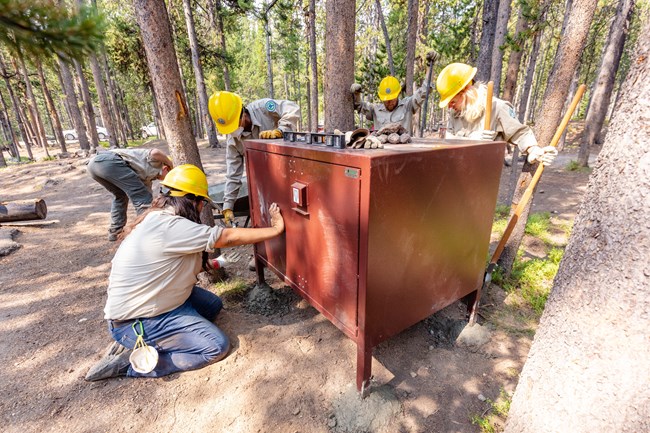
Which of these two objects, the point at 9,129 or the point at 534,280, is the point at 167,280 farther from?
the point at 9,129

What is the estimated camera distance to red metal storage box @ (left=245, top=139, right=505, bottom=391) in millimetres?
1658

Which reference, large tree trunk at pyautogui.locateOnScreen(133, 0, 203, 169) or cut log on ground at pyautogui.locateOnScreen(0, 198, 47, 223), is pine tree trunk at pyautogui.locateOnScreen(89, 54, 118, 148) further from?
large tree trunk at pyautogui.locateOnScreen(133, 0, 203, 169)

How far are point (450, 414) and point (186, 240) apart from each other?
7.47 ft

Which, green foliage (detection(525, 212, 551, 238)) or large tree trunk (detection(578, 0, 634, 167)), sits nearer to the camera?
green foliage (detection(525, 212, 551, 238))

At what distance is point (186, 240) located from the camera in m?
2.37

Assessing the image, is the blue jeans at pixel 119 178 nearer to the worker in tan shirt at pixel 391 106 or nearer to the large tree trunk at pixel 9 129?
the worker in tan shirt at pixel 391 106

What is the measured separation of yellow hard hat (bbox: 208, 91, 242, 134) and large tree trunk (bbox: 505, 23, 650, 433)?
3095 mm

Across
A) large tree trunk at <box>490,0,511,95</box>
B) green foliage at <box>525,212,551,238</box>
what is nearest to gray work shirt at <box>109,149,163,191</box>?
green foliage at <box>525,212,551,238</box>

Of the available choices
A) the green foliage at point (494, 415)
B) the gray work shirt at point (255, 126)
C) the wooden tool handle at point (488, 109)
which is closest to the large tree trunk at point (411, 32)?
the gray work shirt at point (255, 126)

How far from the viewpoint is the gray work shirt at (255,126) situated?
11.7 feet

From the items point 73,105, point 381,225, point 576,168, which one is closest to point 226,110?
point 381,225

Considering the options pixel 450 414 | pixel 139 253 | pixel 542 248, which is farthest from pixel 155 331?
pixel 542 248

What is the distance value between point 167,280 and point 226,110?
72.7 inches

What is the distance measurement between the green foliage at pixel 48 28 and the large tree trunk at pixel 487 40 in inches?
291
